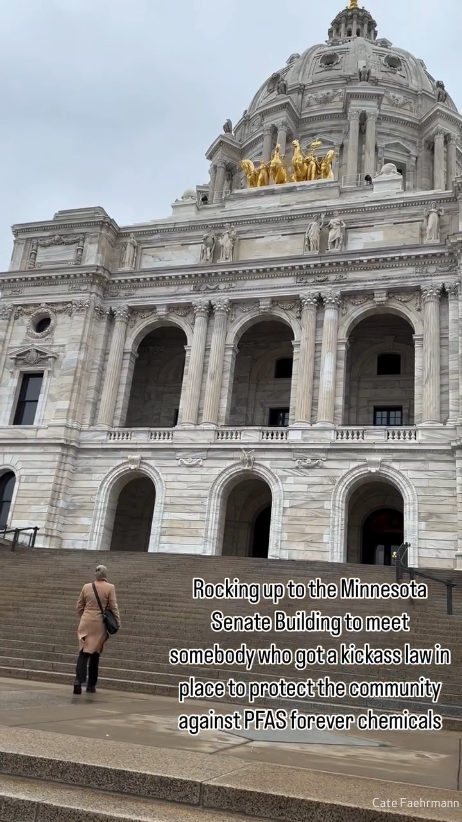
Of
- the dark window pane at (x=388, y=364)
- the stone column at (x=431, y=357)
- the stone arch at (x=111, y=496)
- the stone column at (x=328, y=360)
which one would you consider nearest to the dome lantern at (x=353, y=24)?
the dark window pane at (x=388, y=364)

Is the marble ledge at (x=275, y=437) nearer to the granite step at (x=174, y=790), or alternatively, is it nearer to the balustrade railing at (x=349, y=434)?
the balustrade railing at (x=349, y=434)

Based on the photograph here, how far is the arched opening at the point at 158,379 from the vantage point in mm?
36094

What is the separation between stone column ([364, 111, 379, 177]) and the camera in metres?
→ 50.5

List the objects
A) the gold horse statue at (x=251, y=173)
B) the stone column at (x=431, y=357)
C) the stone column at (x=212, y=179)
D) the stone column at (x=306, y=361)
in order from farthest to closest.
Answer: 1. the stone column at (x=212, y=179)
2. the gold horse statue at (x=251, y=173)
3. the stone column at (x=306, y=361)
4. the stone column at (x=431, y=357)

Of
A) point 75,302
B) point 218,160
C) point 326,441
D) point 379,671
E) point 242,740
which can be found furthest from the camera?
point 218,160

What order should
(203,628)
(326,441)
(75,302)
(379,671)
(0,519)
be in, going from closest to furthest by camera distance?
(379,671)
(203,628)
(326,441)
(0,519)
(75,302)

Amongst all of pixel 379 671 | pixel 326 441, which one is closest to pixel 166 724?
pixel 379 671

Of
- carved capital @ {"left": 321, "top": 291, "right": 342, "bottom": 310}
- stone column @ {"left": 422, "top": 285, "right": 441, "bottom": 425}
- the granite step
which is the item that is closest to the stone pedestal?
carved capital @ {"left": 321, "top": 291, "right": 342, "bottom": 310}

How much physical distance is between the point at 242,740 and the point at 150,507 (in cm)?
2884

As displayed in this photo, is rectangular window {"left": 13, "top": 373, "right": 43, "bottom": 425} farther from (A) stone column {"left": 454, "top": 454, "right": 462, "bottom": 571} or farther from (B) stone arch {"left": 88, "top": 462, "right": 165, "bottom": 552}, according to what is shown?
(A) stone column {"left": 454, "top": 454, "right": 462, "bottom": 571}

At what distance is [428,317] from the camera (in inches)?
1132

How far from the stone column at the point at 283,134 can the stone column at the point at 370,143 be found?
627cm

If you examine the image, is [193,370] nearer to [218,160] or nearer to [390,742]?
[390,742]

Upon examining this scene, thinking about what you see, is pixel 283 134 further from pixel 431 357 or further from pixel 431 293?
pixel 431 357
